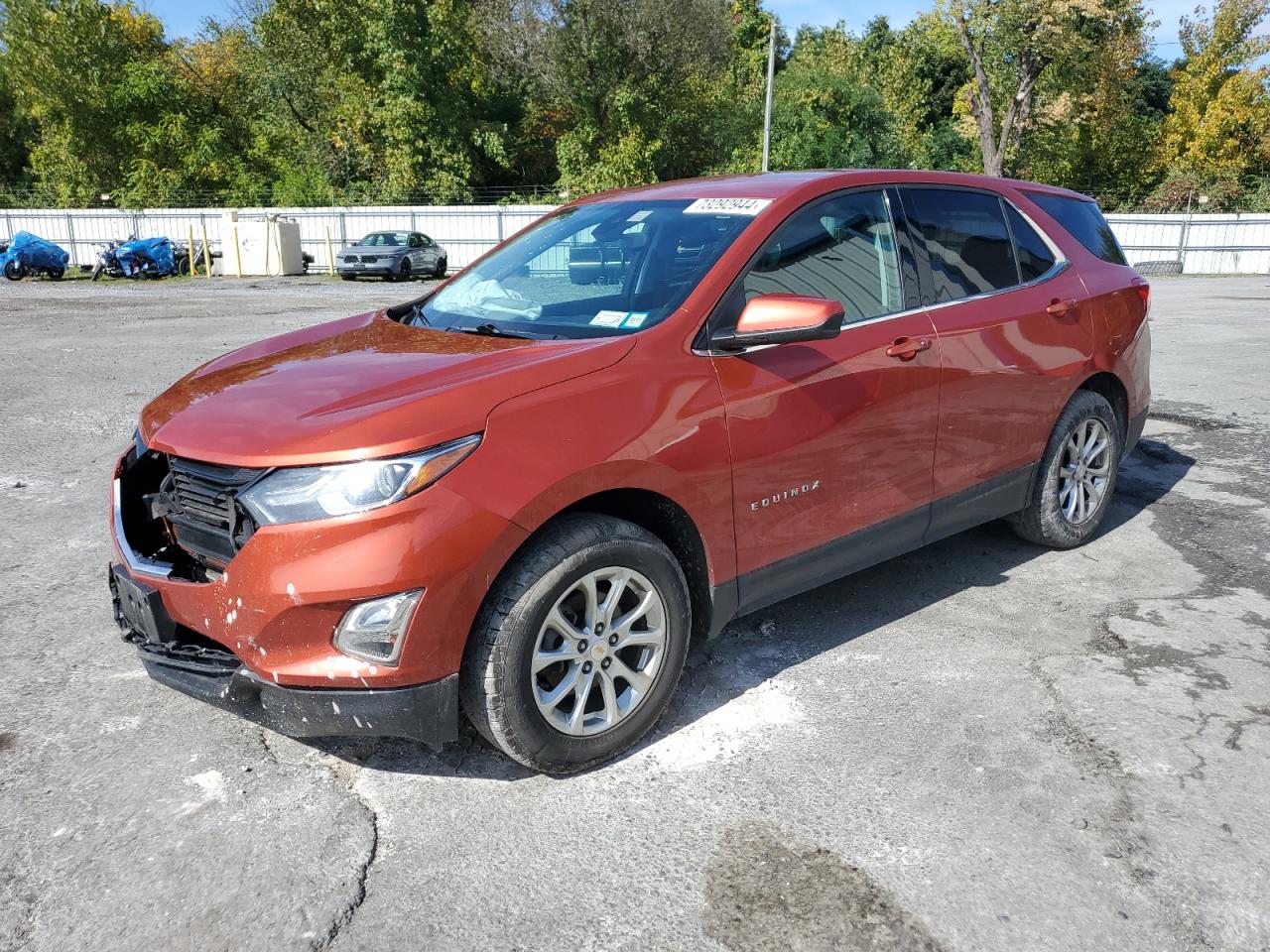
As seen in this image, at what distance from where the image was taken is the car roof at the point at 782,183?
3727 millimetres

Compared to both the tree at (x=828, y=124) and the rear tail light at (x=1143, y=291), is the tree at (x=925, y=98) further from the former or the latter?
the rear tail light at (x=1143, y=291)

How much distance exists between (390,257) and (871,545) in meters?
25.3

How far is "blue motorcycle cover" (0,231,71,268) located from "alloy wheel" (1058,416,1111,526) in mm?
28204

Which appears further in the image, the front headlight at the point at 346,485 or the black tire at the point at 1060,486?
the black tire at the point at 1060,486

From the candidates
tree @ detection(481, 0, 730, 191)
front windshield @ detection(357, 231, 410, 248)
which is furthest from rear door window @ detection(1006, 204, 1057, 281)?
tree @ detection(481, 0, 730, 191)

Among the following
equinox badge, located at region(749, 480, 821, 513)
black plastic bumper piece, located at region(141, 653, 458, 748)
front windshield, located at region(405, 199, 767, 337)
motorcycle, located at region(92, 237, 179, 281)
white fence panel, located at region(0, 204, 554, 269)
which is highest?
white fence panel, located at region(0, 204, 554, 269)

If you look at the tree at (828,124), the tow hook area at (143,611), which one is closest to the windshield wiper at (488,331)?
the tow hook area at (143,611)

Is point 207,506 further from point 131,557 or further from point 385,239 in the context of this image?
point 385,239

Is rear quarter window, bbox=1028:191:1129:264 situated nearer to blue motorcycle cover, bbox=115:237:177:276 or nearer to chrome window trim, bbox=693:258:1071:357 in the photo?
chrome window trim, bbox=693:258:1071:357

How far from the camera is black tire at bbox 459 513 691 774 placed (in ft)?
8.97

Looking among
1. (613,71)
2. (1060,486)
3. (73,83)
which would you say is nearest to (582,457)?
(1060,486)

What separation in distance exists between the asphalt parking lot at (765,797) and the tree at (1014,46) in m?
40.8

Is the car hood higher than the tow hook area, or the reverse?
the car hood

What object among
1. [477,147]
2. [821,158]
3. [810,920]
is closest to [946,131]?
[821,158]
